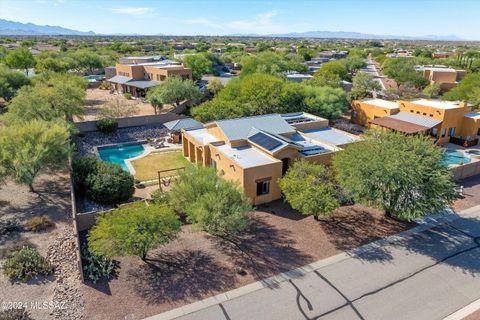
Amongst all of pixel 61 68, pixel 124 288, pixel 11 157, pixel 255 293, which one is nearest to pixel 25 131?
pixel 11 157

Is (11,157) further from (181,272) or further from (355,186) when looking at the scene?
(355,186)

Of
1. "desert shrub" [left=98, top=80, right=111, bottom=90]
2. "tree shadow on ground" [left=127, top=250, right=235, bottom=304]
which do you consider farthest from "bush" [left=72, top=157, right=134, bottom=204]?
"desert shrub" [left=98, top=80, right=111, bottom=90]

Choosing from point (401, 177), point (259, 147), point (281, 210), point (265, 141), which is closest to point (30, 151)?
point (259, 147)

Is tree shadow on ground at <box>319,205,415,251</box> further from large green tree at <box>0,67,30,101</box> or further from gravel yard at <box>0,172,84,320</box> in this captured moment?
large green tree at <box>0,67,30,101</box>

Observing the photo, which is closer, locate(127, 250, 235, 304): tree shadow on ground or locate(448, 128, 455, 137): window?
locate(127, 250, 235, 304): tree shadow on ground

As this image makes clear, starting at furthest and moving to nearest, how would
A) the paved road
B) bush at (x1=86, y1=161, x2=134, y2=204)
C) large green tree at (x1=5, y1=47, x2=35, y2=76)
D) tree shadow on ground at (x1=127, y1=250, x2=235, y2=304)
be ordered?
large green tree at (x1=5, y1=47, x2=35, y2=76), bush at (x1=86, y1=161, x2=134, y2=204), tree shadow on ground at (x1=127, y1=250, x2=235, y2=304), the paved road

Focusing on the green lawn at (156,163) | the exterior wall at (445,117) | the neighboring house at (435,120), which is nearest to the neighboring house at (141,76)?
the green lawn at (156,163)
